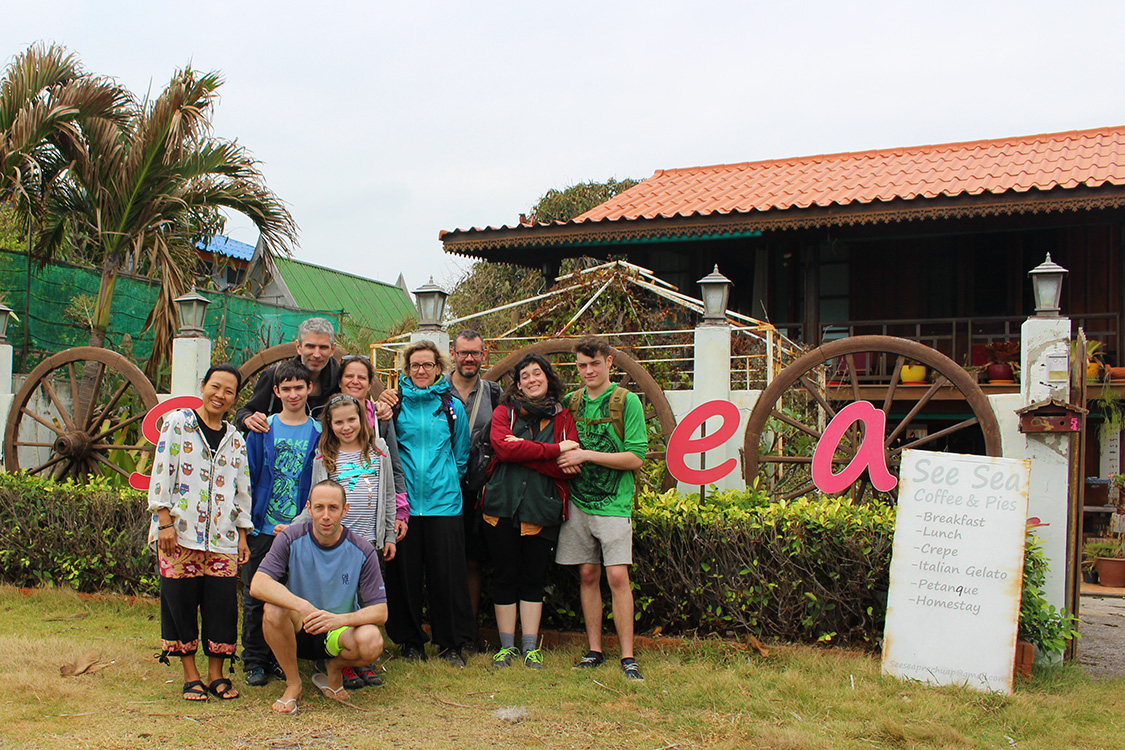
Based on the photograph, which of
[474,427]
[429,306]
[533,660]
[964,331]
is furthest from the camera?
[964,331]

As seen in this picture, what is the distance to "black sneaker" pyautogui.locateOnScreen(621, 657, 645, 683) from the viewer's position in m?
4.52

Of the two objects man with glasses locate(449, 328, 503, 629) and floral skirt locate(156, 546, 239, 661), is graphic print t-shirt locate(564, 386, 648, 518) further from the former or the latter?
floral skirt locate(156, 546, 239, 661)

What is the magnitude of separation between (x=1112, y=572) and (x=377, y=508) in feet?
27.7

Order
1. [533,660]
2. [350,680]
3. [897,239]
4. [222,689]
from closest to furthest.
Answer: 1. [222,689]
2. [350,680]
3. [533,660]
4. [897,239]

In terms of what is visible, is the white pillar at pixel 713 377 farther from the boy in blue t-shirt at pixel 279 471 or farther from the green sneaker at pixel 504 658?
the boy in blue t-shirt at pixel 279 471

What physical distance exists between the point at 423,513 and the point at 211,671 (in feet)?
3.95

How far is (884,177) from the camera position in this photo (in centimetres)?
1188

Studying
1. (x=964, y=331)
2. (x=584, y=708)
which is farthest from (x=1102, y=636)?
(x=964, y=331)

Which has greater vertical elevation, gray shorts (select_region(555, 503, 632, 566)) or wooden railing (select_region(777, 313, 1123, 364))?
wooden railing (select_region(777, 313, 1123, 364))

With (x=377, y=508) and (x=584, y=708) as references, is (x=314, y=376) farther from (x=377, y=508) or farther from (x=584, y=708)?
(x=584, y=708)

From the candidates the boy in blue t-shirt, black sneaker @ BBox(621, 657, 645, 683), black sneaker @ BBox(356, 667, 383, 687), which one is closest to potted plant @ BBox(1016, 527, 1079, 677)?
black sneaker @ BBox(621, 657, 645, 683)

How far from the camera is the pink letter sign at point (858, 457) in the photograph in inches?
204

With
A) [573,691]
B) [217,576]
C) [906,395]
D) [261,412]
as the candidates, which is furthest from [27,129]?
[906,395]

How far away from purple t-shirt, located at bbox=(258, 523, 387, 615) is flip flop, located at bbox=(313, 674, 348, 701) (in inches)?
13.8
